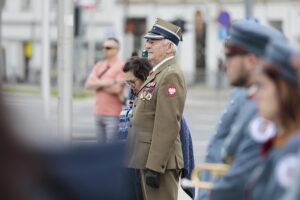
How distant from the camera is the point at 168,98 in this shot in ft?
18.4

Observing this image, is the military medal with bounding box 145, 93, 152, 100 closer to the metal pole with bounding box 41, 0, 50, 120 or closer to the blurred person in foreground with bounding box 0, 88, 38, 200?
the blurred person in foreground with bounding box 0, 88, 38, 200

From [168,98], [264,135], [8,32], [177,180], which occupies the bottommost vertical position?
[8,32]

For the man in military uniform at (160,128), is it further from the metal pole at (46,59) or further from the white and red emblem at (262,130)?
the metal pole at (46,59)

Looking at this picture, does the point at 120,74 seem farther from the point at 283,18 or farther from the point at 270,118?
the point at 283,18

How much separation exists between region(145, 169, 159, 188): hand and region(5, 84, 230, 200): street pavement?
1.96 ft

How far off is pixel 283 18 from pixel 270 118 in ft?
126

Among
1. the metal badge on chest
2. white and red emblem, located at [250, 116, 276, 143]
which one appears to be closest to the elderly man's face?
the metal badge on chest

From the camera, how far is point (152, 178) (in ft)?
18.4

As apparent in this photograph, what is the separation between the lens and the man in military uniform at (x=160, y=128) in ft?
18.3

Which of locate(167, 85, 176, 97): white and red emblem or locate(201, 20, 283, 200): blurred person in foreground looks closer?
locate(201, 20, 283, 200): blurred person in foreground

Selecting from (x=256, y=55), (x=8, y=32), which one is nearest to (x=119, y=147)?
(x=256, y=55)

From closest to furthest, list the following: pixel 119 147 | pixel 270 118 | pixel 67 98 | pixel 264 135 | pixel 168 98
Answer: pixel 119 147 → pixel 270 118 → pixel 264 135 → pixel 168 98 → pixel 67 98

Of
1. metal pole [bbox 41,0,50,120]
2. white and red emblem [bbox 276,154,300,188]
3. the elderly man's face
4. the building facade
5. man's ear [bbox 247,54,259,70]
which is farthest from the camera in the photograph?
the building facade

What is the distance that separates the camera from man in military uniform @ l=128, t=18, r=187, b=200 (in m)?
5.57
